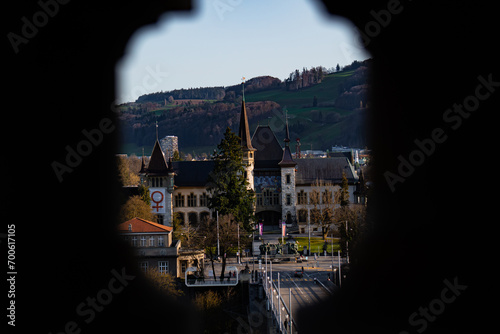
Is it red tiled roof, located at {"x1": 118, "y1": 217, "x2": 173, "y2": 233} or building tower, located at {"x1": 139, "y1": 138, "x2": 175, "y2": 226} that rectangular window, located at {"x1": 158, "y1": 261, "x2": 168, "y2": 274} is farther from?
building tower, located at {"x1": 139, "y1": 138, "x2": 175, "y2": 226}

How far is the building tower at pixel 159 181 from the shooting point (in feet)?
174

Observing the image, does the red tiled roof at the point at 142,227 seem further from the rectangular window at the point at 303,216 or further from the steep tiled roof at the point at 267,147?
the steep tiled roof at the point at 267,147

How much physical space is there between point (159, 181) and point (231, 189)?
12518 mm

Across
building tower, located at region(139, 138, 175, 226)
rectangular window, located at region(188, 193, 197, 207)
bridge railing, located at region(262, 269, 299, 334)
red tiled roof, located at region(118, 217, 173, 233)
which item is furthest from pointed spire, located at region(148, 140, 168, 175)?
bridge railing, located at region(262, 269, 299, 334)

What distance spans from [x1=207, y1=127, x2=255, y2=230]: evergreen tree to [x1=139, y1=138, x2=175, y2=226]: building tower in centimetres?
762

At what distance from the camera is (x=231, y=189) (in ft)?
148

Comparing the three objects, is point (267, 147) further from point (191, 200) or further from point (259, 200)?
point (191, 200)

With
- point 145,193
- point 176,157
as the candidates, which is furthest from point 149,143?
point 145,193

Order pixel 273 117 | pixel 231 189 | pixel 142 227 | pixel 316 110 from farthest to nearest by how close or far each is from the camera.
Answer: pixel 316 110 → pixel 273 117 → pixel 231 189 → pixel 142 227

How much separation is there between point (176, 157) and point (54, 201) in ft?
218

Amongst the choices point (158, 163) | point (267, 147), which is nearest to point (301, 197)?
point (267, 147)

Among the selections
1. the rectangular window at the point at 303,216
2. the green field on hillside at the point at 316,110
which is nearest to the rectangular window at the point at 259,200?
the rectangular window at the point at 303,216

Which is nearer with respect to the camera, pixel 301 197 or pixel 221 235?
pixel 221 235

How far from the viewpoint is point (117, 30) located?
252 inches
